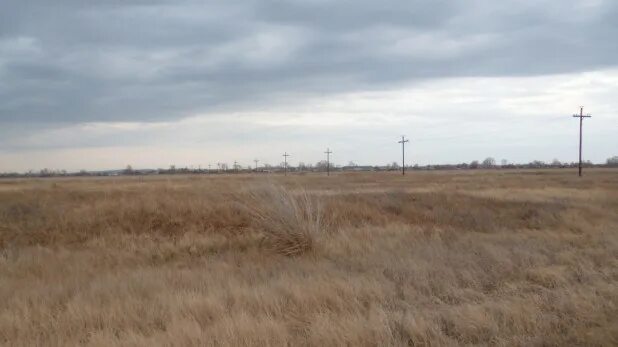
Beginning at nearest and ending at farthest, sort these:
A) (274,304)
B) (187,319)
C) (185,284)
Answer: (187,319), (274,304), (185,284)

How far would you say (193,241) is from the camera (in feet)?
50.3

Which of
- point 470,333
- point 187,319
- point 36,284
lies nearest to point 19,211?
point 36,284

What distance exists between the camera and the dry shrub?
12.3 m

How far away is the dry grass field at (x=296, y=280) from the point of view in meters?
5.83

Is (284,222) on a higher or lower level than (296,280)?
higher

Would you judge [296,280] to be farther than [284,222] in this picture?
No

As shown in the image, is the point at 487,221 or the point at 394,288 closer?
the point at 394,288

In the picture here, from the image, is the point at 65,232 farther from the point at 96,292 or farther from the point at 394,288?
the point at 394,288

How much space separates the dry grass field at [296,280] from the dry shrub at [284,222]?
4 centimetres

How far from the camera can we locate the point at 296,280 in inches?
342

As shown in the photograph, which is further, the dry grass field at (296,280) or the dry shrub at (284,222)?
the dry shrub at (284,222)

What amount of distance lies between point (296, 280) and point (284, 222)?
388 cm

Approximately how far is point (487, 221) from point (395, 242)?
727 centimetres

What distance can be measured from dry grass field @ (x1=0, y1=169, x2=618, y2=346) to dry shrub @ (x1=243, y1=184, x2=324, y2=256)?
0.04m
